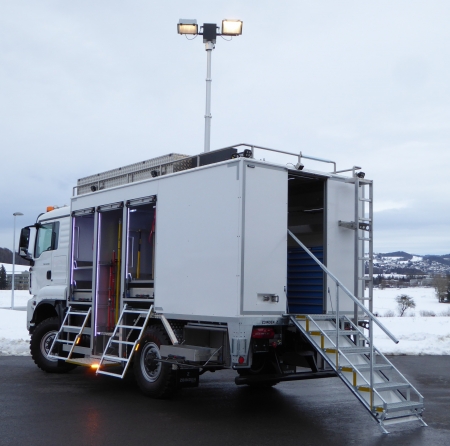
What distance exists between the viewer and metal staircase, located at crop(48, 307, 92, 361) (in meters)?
11.5

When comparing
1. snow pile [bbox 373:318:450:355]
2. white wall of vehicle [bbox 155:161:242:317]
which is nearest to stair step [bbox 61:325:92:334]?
white wall of vehicle [bbox 155:161:242:317]

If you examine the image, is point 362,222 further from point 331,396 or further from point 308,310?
point 331,396

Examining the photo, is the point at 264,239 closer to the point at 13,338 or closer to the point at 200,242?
the point at 200,242

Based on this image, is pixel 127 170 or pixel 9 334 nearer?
pixel 127 170

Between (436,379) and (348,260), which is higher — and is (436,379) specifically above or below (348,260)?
below

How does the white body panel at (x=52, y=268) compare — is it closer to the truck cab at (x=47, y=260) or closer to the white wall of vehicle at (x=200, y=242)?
the truck cab at (x=47, y=260)

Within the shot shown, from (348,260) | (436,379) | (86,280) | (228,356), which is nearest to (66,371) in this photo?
(86,280)

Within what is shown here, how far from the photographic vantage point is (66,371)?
12.6 m

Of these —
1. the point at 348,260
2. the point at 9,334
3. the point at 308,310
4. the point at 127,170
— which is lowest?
the point at 9,334

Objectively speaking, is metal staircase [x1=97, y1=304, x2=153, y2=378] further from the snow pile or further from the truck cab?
the snow pile

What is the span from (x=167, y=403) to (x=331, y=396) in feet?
9.39

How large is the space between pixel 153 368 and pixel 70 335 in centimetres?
294

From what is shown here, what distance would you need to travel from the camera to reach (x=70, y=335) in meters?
12.1

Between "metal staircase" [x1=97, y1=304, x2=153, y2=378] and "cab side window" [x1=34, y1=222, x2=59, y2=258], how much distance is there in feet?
10.2
